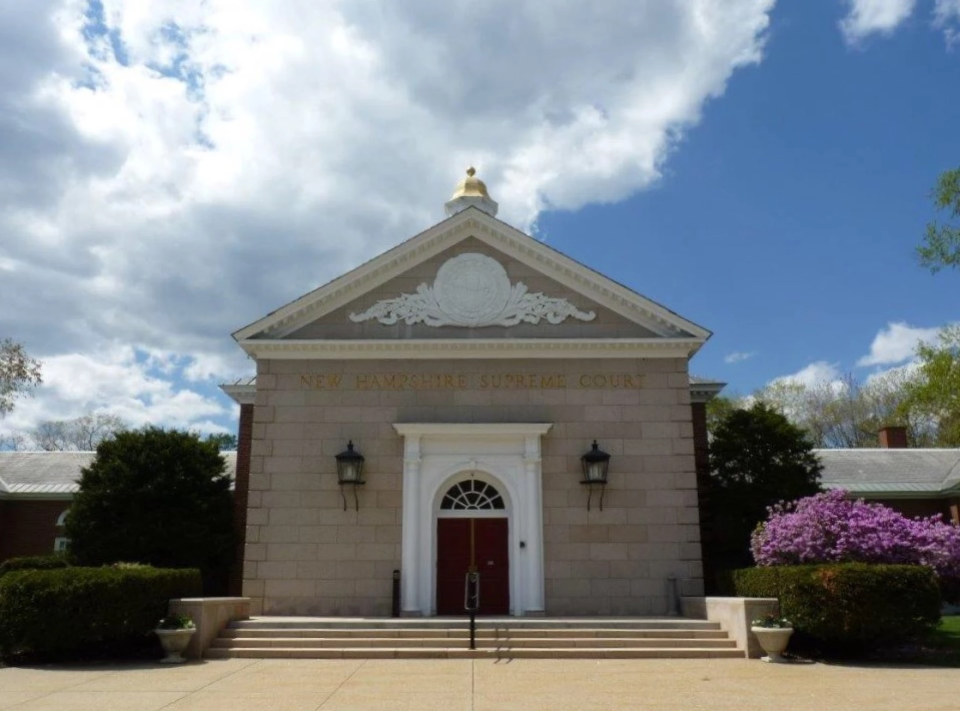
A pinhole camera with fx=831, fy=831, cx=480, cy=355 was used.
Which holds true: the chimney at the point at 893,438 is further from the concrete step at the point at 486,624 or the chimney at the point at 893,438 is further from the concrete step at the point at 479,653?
the concrete step at the point at 479,653

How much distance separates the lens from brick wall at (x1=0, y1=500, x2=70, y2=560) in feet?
84.7

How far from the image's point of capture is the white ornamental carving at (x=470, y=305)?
59.8ft

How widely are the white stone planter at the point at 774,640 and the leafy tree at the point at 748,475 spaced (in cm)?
473

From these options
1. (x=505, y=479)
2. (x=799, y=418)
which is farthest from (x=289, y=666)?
(x=799, y=418)

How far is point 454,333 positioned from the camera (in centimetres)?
1811

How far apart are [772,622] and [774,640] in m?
0.32

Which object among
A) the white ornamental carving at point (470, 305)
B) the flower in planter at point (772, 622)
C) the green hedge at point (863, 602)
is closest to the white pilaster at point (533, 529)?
the white ornamental carving at point (470, 305)

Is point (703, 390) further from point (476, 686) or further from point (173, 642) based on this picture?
point (173, 642)

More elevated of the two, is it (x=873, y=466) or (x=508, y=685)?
(x=873, y=466)

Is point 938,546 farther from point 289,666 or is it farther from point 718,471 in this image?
point 289,666

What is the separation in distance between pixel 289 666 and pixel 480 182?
1545 centimetres

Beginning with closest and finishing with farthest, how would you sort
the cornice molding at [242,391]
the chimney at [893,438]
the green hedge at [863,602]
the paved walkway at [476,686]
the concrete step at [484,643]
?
the paved walkway at [476,686] → the green hedge at [863,602] → the concrete step at [484,643] → the cornice molding at [242,391] → the chimney at [893,438]

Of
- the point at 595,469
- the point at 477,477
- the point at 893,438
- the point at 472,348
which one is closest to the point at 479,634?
the point at 477,477

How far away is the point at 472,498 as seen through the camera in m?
17.8
